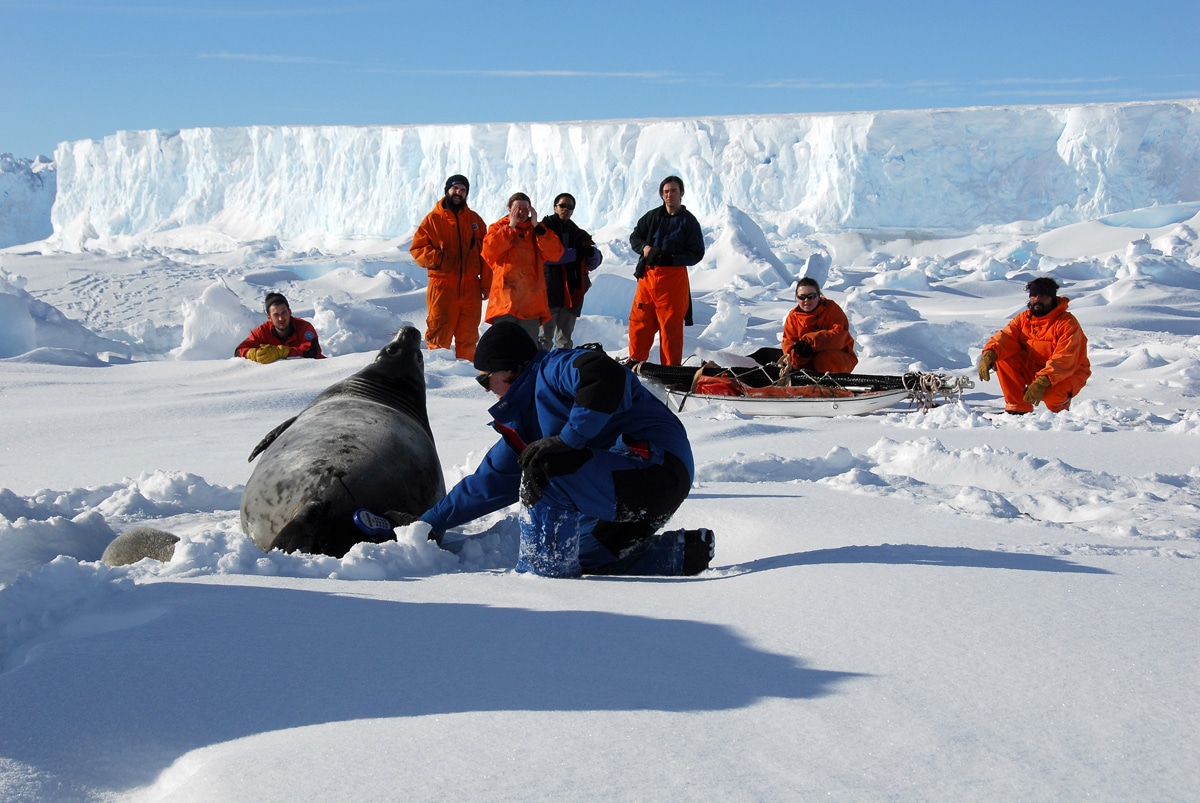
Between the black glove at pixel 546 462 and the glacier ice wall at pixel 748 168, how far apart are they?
1104 inches

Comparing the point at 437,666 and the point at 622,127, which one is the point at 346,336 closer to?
the point at 437,666

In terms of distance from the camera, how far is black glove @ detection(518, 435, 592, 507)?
2635 millimetres

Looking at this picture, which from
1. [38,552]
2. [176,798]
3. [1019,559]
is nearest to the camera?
[176,798]

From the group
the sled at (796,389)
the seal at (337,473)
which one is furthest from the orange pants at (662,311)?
the seal at (337,473)

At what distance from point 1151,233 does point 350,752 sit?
25555 millimetres

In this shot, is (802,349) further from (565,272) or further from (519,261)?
(519,261)

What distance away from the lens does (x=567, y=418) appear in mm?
2758

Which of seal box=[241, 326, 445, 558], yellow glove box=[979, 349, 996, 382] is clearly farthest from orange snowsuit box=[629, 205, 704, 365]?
seal box=[241, 326, 445, 558]

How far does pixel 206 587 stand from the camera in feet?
7.18

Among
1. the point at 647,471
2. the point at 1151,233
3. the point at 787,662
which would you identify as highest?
the point at 1151,233

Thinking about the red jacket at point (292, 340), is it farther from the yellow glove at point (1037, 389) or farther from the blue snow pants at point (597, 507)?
the blue snow pants at point (597, 507)

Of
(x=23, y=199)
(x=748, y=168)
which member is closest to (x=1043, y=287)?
(x=748, y=168)

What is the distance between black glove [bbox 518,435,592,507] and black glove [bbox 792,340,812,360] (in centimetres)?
440

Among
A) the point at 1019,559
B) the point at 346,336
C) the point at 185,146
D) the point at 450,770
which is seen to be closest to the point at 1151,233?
the point at 346,336
